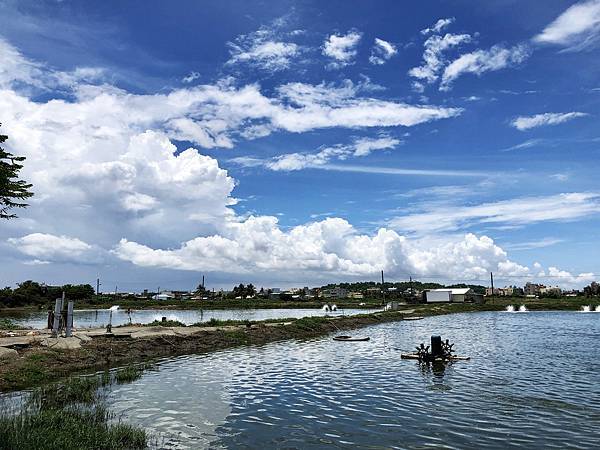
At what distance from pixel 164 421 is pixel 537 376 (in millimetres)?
25265

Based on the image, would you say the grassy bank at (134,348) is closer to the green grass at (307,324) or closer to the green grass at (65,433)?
the green grass at (307,324)

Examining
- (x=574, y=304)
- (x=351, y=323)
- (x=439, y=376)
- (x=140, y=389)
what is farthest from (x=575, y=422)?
(x=574, y=304)

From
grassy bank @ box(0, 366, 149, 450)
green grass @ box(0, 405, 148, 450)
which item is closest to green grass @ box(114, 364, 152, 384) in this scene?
grassy bank @ box(0, 366, 149, 450)

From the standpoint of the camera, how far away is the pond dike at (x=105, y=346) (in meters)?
30.4

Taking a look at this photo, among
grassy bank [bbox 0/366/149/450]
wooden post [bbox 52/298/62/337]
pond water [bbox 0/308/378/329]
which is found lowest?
pond water [bbox 0/308/378/329]

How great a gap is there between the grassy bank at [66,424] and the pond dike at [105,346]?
4996 millimetres

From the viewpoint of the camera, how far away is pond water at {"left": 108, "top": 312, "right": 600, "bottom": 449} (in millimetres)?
18672

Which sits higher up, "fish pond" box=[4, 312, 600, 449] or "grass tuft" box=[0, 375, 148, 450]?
"grass tuft" box=[0, 375, 148, 450]

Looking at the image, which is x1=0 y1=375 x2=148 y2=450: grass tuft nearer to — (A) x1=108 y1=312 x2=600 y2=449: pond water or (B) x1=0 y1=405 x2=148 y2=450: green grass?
(B) x1=0 y1=405 x2=148 y2=450: green grass

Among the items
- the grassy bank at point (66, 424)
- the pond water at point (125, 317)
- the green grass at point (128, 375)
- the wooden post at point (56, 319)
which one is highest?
the wooden post at point (56, 319)

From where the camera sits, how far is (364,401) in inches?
987

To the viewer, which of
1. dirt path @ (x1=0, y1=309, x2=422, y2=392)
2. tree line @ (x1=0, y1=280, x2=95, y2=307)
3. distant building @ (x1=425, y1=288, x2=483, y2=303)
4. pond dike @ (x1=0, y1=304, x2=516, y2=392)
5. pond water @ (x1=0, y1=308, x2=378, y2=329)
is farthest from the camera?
distant building @ (x1=425, y1=288, x2=483, y2=303)

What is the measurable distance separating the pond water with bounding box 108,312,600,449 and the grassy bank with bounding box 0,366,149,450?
1.14m

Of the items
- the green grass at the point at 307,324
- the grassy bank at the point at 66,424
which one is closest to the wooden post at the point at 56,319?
the grassy bank at the point at 66,424
